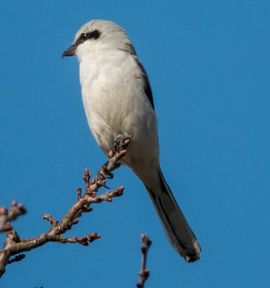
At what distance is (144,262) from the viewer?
2.54m

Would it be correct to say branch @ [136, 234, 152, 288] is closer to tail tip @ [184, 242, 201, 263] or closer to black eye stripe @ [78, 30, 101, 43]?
tail tip @ [184, 242, 201, 263]

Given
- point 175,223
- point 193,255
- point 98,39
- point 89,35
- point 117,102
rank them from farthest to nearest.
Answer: point 89,35
point 98,39
point 175,223
point 117,102
point 193,255

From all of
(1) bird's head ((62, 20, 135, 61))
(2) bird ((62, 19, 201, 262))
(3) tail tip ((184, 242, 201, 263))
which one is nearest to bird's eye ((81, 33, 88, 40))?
(1) bird's head ((62, 20, 135, 61))

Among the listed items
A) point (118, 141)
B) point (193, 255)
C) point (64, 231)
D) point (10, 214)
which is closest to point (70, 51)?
point (118, 141)

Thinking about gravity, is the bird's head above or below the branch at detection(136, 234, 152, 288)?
above

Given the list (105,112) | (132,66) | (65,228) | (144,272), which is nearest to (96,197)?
(65,228)

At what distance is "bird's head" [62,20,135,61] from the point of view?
6918 mm

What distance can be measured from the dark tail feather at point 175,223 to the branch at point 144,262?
3.41 metres

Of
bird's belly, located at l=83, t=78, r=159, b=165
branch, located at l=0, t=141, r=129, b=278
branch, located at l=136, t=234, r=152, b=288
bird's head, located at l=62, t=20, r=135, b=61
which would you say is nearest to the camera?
branch, located at l=136, t=234, r=152, b=288

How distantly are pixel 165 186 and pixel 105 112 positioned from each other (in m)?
1.19

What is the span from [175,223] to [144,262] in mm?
3920

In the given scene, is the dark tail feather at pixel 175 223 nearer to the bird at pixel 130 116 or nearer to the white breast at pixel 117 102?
the bird at pixel 130 116

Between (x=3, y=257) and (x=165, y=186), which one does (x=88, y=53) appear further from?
(x=3, y=257)

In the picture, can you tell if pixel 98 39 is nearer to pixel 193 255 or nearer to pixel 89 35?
pixel 89 35
